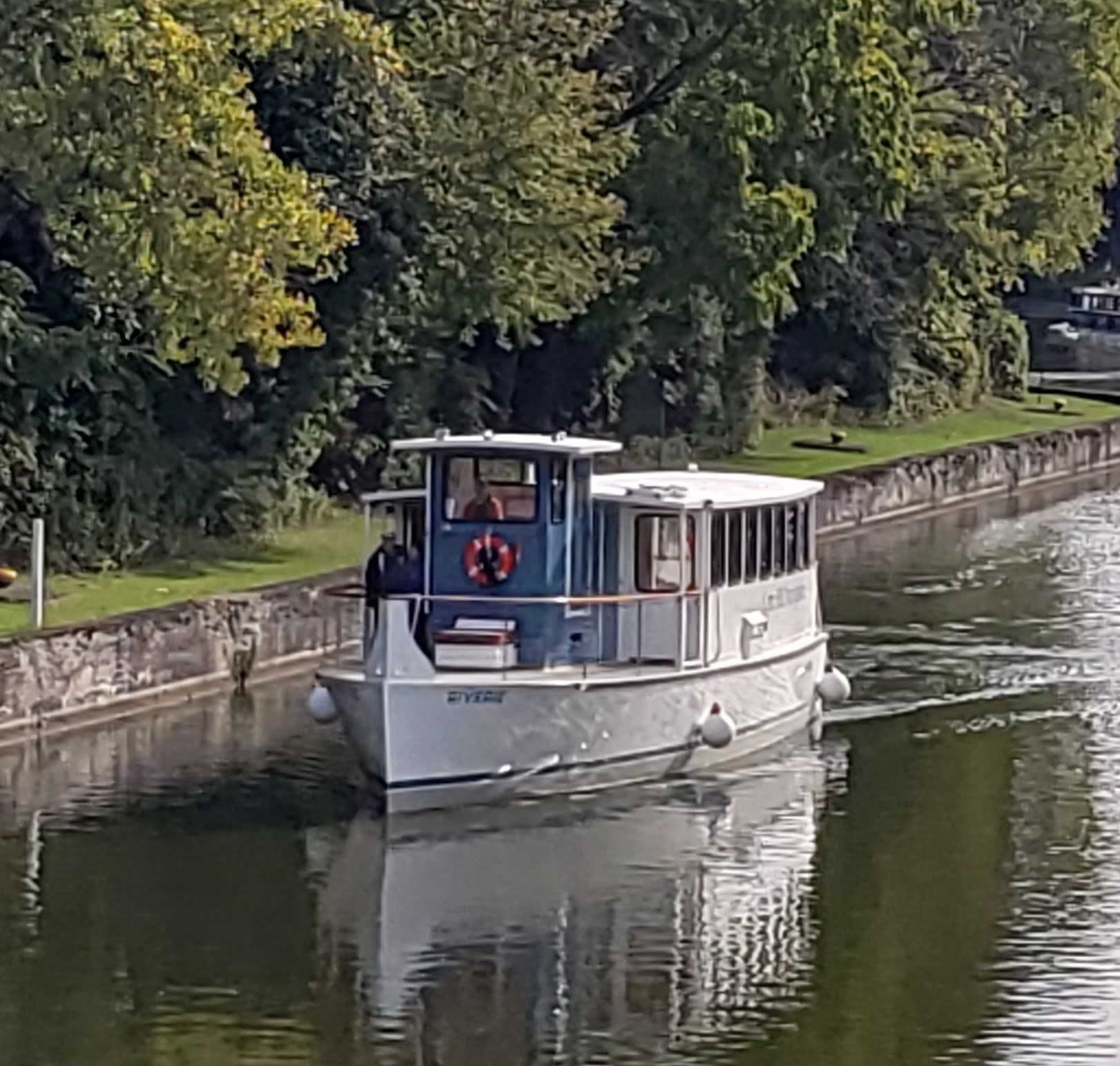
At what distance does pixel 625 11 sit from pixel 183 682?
2096 centimetres

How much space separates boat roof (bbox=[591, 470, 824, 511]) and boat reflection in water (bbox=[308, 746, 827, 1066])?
2.88m

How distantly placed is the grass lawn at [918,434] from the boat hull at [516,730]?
70.6 feet

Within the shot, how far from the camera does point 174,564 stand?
132 feet

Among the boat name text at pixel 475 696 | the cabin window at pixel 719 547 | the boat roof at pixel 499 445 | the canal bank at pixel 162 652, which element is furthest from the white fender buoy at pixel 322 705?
the cabin window at pixel 719 547

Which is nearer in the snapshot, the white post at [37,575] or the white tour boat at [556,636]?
the white tour boat at [556,636]

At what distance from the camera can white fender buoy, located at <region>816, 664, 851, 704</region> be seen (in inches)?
→ 1448

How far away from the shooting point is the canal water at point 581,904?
2398 cm

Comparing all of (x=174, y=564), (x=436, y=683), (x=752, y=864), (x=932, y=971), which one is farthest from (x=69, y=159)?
(x=932, y=971)

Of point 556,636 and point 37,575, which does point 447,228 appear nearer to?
point 37,575

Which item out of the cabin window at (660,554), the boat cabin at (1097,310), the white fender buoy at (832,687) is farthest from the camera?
the boat cabin at (1097,310)

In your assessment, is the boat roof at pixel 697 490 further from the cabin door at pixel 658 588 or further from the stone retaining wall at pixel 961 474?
the stone retaining wall at pixel 961 474

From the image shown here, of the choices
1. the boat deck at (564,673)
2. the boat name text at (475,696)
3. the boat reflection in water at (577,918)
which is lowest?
the boat reflection in water at (577,918)

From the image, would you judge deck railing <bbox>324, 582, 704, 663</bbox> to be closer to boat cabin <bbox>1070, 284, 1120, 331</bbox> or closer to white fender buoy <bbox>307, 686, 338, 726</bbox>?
white fender buoy <bbox>307, 686, 338, 726</bbox>

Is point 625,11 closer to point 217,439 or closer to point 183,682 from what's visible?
point 217,439
